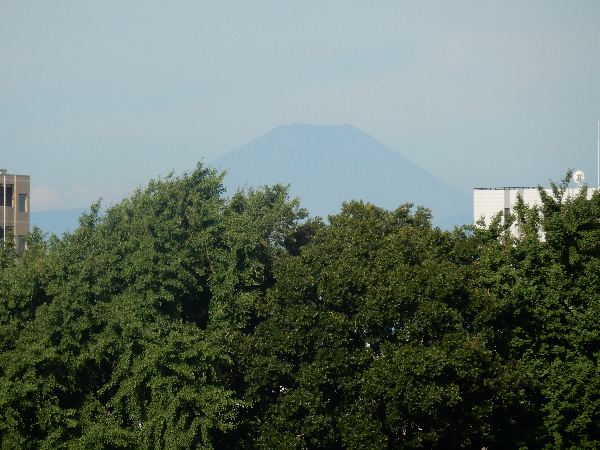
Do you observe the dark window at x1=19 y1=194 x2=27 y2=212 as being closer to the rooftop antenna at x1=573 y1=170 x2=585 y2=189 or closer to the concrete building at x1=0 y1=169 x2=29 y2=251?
the concrete building at x1=0 y1=169 x2=29 y2=251

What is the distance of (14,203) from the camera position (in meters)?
53.9

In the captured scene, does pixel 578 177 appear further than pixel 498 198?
No

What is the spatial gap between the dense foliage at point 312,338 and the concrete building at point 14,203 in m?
24.0

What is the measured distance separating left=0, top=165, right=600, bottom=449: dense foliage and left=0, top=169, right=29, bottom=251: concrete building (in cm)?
2396

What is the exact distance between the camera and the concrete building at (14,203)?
5350 centimetres

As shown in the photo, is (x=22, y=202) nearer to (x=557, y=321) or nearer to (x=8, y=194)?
(x=8, y=194)

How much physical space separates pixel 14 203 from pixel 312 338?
35.2 metres

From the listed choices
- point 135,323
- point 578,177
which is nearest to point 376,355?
point 135,323

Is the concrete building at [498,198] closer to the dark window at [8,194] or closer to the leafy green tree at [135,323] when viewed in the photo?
the leafy green tree at [135,323]

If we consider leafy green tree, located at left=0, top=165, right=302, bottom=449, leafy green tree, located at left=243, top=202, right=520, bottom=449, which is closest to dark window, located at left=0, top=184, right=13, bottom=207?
leafy green tree, located at left=0, top=165, right=302, bottom=449

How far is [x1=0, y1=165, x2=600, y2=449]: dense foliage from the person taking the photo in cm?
2614

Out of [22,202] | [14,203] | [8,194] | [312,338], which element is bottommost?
[312,338]

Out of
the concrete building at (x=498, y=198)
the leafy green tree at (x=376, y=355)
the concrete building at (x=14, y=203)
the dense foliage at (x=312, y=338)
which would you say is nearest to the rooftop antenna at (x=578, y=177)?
the concrete building at (x=498, y=198)

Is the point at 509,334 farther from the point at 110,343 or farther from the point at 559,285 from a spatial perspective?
the point at 110,343
